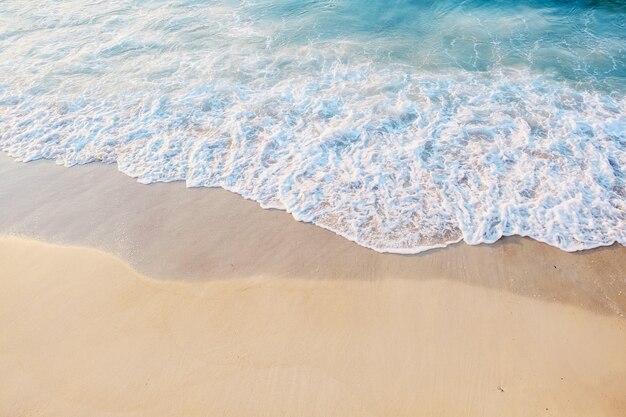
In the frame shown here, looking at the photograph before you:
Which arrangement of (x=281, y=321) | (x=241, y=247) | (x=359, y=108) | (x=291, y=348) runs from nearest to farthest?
(x=291, y=348) → (x=281, y=321) → (x=241, y=247) → (x=359, y=108)

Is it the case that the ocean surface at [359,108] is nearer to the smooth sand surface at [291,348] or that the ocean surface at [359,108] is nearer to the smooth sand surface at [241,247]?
the smooth sand surface at [241,247]

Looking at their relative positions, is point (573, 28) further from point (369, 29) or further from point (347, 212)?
point (347, 212)

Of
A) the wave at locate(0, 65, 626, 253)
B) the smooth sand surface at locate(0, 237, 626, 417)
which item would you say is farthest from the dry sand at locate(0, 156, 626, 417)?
the wave at locate(0, 65, 626, 253)

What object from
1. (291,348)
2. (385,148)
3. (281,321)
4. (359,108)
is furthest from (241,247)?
(359,108)

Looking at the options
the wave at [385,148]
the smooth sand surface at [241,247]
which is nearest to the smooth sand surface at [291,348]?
the smooth sand surface at [241,247]

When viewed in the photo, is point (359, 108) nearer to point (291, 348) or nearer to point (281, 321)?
point (281, 321)
